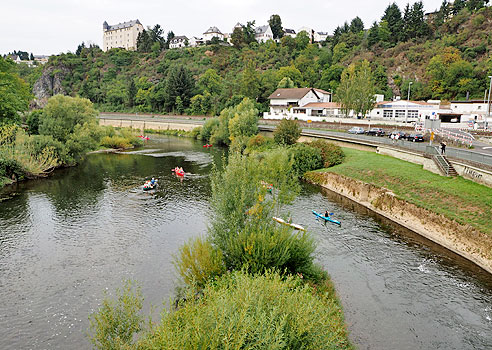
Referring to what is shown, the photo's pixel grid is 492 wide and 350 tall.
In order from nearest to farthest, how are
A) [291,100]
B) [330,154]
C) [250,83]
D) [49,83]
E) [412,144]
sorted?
1. [412,144]
2. [330,154]
3. [291,100]
4. [250,83]
5. [49,83]

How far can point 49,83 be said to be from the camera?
6688 inches

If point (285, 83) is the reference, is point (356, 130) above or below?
below

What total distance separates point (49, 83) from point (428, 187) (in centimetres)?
18664

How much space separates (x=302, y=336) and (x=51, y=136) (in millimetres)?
56813

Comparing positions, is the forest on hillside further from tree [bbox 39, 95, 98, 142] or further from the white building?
tree [bbox 39, 95, 98, 142]

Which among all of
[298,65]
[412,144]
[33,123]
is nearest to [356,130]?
[412,144]

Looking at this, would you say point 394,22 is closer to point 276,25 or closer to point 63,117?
point 276,25

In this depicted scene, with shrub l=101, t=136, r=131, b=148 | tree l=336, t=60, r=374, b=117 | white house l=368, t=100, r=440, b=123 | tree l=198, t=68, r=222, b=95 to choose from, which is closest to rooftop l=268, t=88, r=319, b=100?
white house l=368, t=100, r=440, b=123

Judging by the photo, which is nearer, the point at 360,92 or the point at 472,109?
the point at 360,92

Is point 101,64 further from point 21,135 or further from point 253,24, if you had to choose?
point 21,135

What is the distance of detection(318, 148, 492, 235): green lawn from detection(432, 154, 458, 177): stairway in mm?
821

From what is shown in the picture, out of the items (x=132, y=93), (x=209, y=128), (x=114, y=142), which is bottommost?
(x=114, y=142)

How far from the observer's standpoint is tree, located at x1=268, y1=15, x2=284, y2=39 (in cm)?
18662

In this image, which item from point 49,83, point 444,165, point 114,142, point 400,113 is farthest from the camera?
point 49,83
